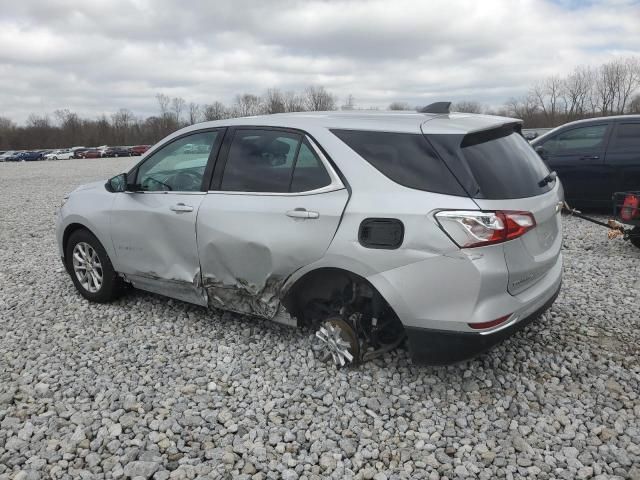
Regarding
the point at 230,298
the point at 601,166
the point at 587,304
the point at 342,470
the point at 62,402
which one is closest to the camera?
the point at 342,470

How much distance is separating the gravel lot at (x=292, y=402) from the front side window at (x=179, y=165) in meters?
1.19

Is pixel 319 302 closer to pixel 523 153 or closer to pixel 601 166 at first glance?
pixel 523 153

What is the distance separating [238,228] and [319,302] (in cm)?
77

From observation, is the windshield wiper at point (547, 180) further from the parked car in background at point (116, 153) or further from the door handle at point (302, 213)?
the parked car in background at point (116, 153)

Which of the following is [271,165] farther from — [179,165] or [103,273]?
[103,273]

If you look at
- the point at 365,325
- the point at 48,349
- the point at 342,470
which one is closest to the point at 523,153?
the point at 365,325

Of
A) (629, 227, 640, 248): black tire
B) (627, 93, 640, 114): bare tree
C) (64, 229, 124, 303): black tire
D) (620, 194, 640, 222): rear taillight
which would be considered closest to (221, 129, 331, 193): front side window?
(64, 229, 124, 303): black tire

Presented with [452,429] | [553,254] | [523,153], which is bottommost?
[452,429]

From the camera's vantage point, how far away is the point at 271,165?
3.70 m

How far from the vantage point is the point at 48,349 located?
13.5 ft

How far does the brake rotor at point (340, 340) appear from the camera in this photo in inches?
137

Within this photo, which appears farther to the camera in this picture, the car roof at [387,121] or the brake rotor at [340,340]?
the brake rotor at [340,340]

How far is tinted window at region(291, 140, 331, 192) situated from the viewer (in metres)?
3.37

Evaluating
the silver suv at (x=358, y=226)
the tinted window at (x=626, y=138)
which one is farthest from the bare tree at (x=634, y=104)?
the silver suv at (x=358, y=226)
